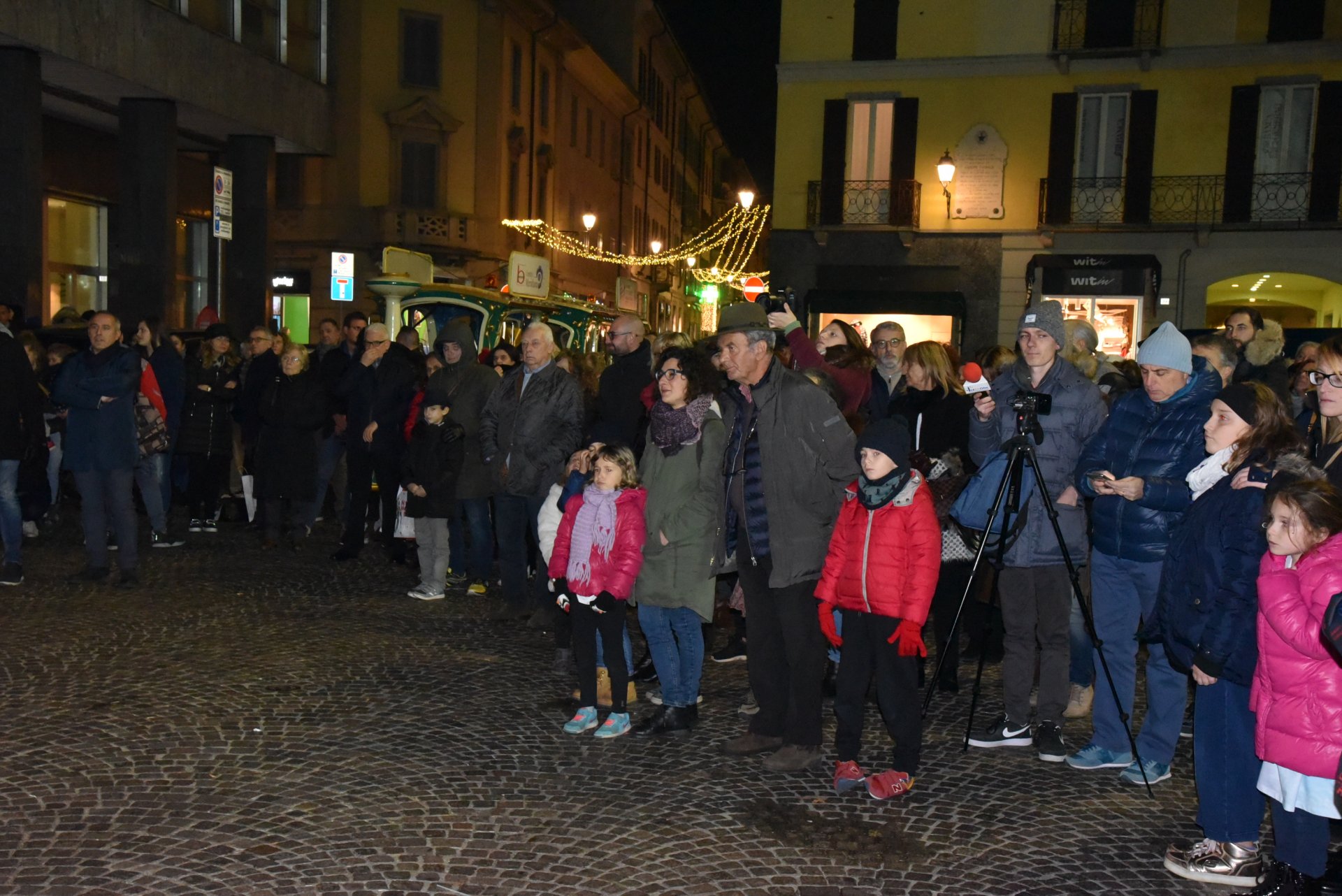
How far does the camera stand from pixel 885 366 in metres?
8.28

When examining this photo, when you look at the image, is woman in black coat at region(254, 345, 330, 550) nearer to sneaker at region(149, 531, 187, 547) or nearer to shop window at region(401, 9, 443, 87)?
sneaker at region(149, 531, 187, 547)

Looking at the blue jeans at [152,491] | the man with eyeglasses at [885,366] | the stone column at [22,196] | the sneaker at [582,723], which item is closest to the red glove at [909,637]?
the sneaker at [582,723]

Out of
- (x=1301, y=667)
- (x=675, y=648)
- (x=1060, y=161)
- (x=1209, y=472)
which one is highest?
(x=1060, y=161)

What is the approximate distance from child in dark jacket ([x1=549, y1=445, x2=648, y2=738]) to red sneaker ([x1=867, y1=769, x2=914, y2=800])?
53.0 inches

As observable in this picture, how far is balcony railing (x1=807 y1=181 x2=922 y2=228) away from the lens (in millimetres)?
23375

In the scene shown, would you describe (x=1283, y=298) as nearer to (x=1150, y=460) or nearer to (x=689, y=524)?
(x=1150, y=460)

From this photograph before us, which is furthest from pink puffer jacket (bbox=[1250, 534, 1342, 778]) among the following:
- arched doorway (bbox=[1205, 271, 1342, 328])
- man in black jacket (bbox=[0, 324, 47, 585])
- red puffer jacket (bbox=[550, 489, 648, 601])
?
arched doorway (bbox=[1205, 271, 1342, 328])

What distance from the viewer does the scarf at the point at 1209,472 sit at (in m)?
4.51

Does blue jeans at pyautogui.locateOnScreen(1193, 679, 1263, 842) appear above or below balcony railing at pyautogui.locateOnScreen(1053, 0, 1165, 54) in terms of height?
below

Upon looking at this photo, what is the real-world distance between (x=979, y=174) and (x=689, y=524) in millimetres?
19195

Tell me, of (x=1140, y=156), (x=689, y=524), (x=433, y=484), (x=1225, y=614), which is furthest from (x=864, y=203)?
(x=1225, y=614)

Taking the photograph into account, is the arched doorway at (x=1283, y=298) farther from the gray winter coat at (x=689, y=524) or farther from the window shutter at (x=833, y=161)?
the gray winter coat at (x=689, y=524)

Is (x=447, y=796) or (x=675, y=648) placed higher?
(x=675, y=648)

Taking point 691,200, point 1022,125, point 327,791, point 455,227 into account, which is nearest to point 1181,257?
point 1022,125
